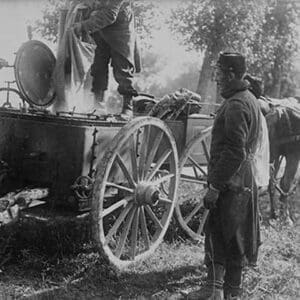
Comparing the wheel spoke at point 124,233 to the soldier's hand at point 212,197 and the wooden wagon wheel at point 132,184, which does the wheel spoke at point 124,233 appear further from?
the soldier's hand at point 212,197

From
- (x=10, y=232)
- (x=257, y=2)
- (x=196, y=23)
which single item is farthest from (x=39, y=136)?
(x=257, y=2)

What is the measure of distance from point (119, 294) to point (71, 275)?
496 mm

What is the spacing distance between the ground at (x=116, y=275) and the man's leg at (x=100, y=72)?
146 cm

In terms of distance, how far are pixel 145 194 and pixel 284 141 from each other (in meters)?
2.91

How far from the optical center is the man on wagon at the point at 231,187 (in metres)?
3.41

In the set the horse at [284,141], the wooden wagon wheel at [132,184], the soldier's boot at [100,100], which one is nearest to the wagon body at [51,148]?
the wooden wagon wheel at [132,184]

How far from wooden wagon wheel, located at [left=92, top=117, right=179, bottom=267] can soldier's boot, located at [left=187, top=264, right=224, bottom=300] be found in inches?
25.9

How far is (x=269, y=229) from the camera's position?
5754 millimetres

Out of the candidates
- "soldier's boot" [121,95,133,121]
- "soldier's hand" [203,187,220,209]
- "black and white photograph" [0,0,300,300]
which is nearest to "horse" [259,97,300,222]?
"black and white photograph" [0,0,300,300]

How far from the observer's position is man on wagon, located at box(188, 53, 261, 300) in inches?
134

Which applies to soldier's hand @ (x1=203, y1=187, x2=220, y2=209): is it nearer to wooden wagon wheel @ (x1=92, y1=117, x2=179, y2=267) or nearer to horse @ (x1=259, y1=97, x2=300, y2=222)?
wooden wagon wheel @ (x1=92, y1=117, x2=179, y2=267)

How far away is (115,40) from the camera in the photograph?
4.66 metres

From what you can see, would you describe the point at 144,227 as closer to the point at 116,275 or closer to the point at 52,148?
the point at 116,275

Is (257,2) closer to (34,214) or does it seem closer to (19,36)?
(19,36)
